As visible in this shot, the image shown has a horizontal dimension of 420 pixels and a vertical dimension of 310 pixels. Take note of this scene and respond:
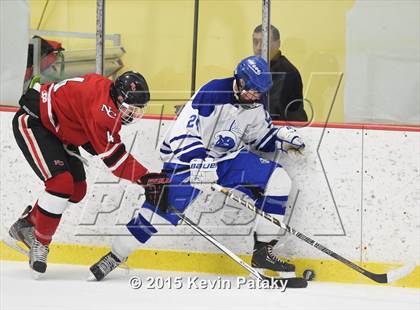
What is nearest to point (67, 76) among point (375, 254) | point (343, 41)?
point (343, 41)

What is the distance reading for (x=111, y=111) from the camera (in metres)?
4.13

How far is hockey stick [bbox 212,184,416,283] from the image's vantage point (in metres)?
4.27

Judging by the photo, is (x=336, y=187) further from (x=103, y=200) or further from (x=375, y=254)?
(x=103, y=200)

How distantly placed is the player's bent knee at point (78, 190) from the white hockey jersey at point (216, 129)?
0.41 meters

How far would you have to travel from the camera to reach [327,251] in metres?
4.32

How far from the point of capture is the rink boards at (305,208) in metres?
4.50

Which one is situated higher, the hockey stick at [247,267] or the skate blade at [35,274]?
the hockey stick at [247,267]

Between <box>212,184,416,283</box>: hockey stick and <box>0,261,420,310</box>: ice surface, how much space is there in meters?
0.08

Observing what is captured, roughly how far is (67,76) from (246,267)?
1.72m

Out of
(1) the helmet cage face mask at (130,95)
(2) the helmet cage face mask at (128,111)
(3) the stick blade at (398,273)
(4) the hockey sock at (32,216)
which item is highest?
(1) the helmet cage face mask at (130,95)

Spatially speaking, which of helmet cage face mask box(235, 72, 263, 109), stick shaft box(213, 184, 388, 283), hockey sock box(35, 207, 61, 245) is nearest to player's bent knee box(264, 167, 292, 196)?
stick shaft box(213, 184, 388, 283)

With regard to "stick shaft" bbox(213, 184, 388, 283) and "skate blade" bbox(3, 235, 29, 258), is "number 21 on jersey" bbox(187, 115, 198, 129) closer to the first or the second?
"stick shaft" bbox(213, 184, 388, 283)

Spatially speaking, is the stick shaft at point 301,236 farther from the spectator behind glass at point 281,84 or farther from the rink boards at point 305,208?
the spectator behind glass at point 281,84

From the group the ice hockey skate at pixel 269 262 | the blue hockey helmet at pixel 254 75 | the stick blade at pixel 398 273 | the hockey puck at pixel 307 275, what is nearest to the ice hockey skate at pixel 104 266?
the ice hockey skate at pixel 269 262
